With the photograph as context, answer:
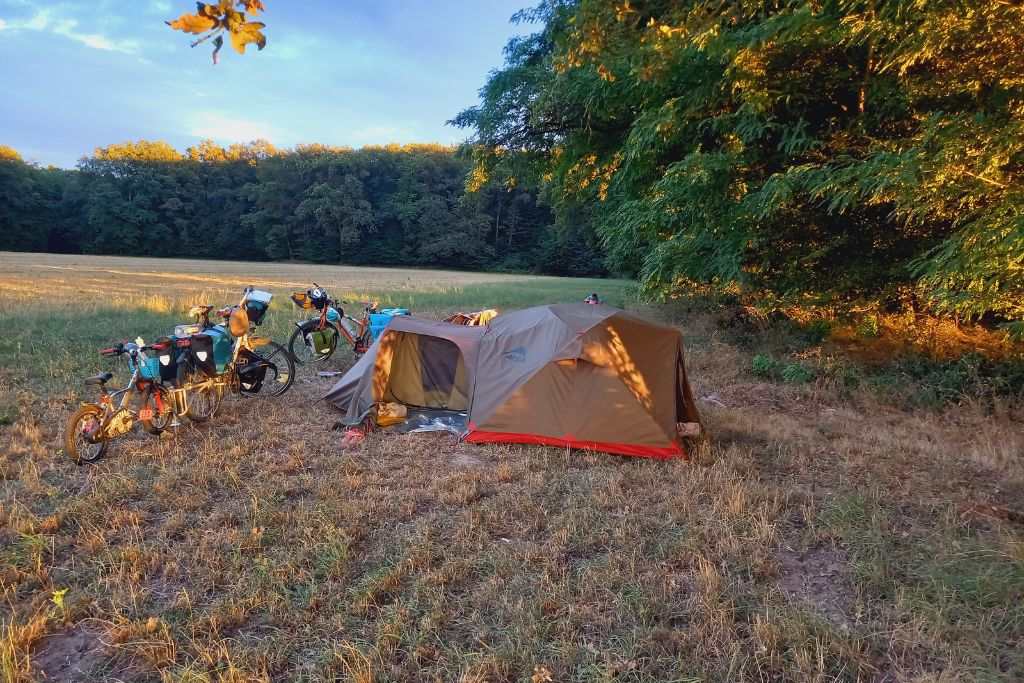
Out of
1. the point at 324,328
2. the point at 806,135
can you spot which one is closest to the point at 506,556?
the point at 806,135

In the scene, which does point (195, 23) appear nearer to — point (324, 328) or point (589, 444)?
point (589, 444)

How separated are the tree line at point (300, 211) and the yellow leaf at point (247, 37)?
53.5m

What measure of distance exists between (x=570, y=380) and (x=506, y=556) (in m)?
2.43

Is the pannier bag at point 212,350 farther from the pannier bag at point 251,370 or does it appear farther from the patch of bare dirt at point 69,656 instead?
the patch of bare dirt at point 69,656

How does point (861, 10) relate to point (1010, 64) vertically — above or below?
above

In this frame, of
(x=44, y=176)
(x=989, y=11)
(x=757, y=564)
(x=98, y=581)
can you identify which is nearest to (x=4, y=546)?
(x=98, y=581)

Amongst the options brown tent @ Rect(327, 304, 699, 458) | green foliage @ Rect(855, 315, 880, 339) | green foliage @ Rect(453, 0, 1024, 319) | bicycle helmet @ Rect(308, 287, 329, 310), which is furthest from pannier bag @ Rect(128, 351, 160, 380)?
green foliage @ Rect(855, 315, 880, 339)

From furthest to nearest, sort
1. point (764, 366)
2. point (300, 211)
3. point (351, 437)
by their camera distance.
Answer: point (300, 211) < point (764, 366) < point (351, 437)

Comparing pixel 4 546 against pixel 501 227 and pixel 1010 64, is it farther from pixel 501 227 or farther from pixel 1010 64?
pixel 501 227

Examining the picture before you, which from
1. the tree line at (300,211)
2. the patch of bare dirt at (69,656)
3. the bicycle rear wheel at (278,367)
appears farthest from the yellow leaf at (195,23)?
the tree line at (300,211)

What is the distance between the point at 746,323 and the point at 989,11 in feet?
25.8

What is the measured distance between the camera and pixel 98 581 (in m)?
3.24

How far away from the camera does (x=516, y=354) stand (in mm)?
6074

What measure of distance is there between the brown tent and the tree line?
49134 mm
